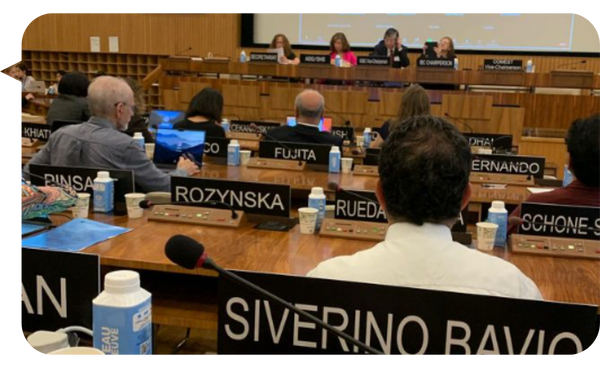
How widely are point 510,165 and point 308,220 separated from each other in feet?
6.39

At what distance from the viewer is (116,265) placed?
6.88 feet

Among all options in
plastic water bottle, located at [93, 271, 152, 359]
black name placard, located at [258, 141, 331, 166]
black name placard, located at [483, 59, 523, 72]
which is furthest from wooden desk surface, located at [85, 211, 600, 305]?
black name placard, located at [483, 59, 523, 72]

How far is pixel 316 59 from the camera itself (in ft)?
25.2

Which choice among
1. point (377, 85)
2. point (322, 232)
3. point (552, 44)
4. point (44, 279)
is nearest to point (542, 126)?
point (377, 85)

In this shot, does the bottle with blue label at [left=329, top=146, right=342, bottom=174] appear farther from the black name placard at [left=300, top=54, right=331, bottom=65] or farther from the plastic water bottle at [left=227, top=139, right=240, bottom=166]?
the black name placard at [left=300, top=54, right=331, bottom=65]

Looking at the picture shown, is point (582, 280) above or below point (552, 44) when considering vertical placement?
below

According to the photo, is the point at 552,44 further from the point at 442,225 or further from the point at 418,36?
the point at 442,225

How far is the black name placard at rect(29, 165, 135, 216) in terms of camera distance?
2773 millimetres

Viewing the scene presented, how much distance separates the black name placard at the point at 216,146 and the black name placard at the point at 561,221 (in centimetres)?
247

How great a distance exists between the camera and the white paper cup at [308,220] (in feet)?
8.18

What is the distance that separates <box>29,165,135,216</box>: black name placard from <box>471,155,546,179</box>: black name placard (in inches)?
86.6

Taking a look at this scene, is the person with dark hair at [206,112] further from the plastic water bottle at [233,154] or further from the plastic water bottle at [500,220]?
the plastic water bottle at [500,220]

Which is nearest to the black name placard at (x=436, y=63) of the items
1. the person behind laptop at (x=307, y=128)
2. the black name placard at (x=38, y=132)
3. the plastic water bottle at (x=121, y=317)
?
the person behind laptop at (x=307, y=128)

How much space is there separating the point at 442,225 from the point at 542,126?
6638mm
